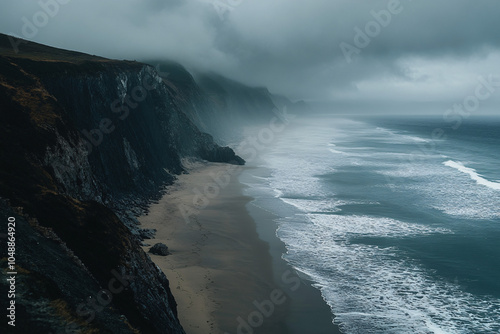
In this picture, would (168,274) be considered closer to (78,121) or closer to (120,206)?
(120,206)

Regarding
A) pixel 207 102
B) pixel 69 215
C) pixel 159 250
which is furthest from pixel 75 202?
pixel 207 102

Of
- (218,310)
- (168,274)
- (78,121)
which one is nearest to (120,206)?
(78,121)

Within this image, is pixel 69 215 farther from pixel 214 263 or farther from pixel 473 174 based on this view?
pixel 473 174

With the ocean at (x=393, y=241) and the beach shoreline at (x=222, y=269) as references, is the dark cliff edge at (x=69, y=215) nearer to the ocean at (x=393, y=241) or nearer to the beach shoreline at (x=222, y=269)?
the beach shoreline at (x=222, y=269)

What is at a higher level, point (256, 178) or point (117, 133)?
point (117, 133)

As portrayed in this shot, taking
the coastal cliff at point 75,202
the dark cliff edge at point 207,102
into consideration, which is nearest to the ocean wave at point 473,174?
the coastal cliff at point 75,202

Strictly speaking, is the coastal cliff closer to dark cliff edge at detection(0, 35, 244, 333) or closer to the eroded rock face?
dark cliff edge at detection(0, 35, 244, 333)
